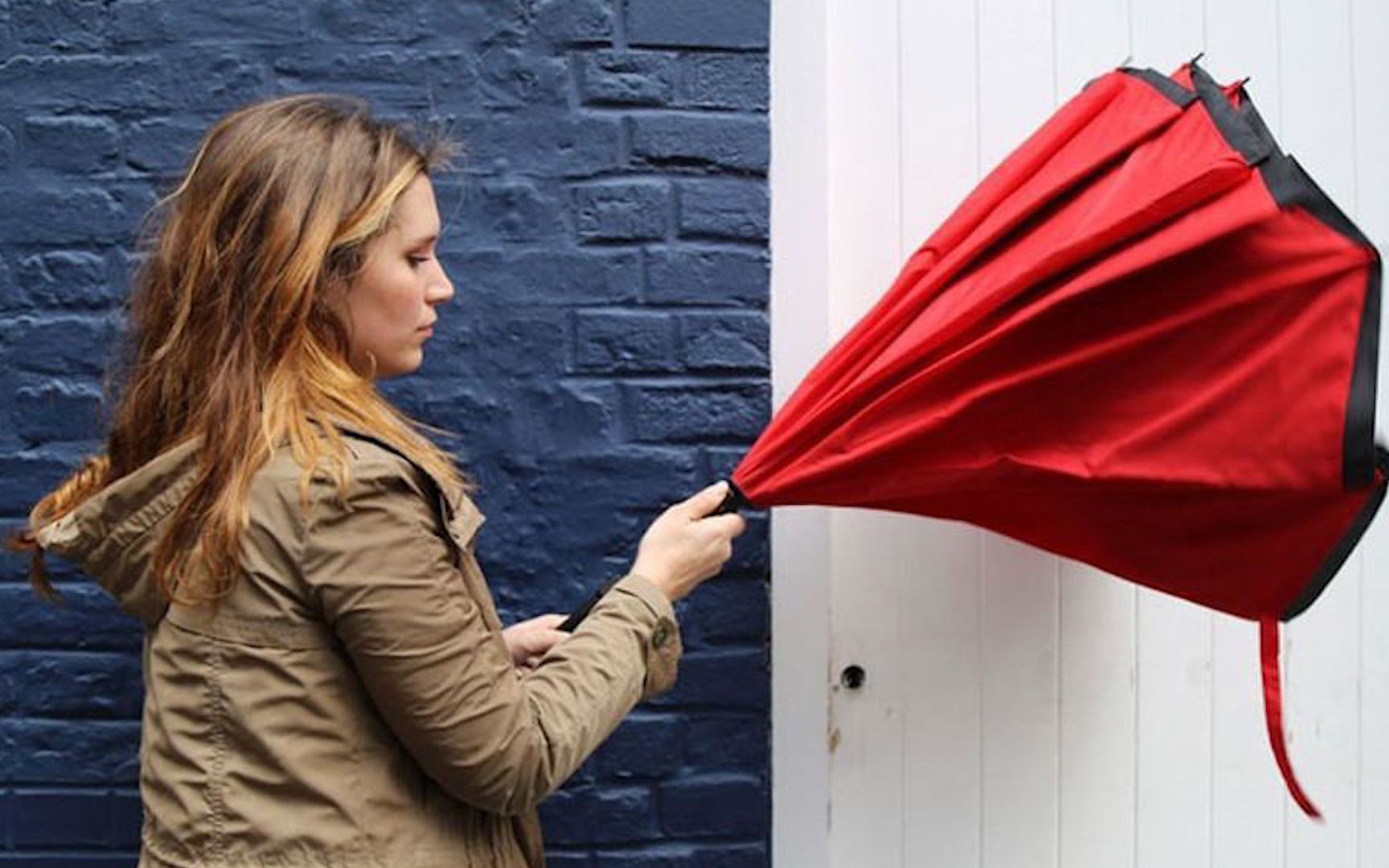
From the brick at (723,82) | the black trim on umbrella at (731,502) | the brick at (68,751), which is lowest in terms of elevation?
the brick at (68,751)

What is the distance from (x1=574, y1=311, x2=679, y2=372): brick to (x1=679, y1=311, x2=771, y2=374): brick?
0.02m

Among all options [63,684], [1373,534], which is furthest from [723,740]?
[1373,534]

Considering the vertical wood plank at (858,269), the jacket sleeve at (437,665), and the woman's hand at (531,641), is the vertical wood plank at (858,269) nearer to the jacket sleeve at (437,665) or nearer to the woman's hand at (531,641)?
the woman's hand at (531,641)

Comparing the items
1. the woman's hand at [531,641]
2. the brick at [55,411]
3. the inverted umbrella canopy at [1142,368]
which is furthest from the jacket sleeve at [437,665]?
the brick at [55,411]

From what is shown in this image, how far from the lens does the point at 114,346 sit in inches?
85.6

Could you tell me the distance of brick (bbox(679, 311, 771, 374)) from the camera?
2195 mm

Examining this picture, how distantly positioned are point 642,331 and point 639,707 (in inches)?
23.6

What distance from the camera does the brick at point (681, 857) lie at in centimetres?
222

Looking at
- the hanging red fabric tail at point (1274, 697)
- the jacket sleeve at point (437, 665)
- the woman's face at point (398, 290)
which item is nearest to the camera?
the jacket sleeve at point (437, 665)

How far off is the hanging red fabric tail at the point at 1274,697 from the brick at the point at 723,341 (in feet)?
2.73

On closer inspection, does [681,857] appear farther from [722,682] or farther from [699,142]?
[699,142]

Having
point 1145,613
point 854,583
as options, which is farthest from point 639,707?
point 1145,613

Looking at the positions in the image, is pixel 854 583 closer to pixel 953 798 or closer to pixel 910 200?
pixel 953 798

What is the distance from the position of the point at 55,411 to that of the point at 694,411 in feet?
3.32
